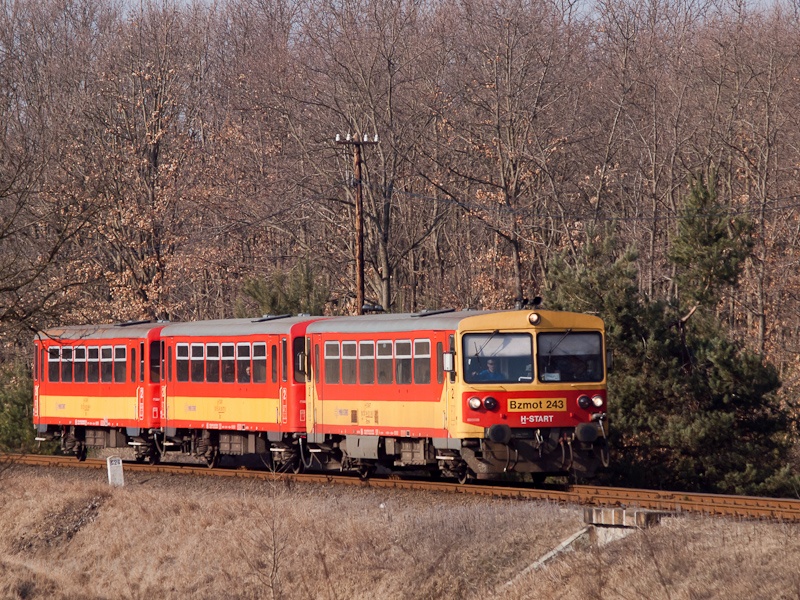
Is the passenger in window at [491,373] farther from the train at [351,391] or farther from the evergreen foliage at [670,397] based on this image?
the evergreen foliage at [670,397]

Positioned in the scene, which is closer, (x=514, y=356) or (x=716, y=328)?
(x=514, y=356)

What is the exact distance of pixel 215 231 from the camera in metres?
Result: 38.2

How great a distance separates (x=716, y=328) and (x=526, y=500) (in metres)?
9.77

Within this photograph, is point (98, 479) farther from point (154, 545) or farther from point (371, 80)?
point (371, 80)

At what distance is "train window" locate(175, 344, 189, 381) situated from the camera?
2444 cm

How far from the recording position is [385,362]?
20062 millimetres

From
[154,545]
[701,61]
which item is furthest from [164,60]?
[154,545]

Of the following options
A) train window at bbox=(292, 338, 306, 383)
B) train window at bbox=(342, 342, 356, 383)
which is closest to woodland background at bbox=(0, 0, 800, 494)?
train window at bbox=(292, 338, 306, 383)

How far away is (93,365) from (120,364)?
104 centimetres

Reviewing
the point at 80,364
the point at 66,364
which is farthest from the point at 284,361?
the point at 66,364

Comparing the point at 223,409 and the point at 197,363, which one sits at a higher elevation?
the point at 197,363

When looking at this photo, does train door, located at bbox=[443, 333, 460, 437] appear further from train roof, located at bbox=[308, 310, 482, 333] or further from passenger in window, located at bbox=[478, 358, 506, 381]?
passenger in window, located at bbox=[478, 358, 506, 381]

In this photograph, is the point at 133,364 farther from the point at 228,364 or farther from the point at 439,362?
the point at 439,362

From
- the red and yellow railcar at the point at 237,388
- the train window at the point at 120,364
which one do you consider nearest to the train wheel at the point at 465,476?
the red and yellow railcar at the point at 237,388
